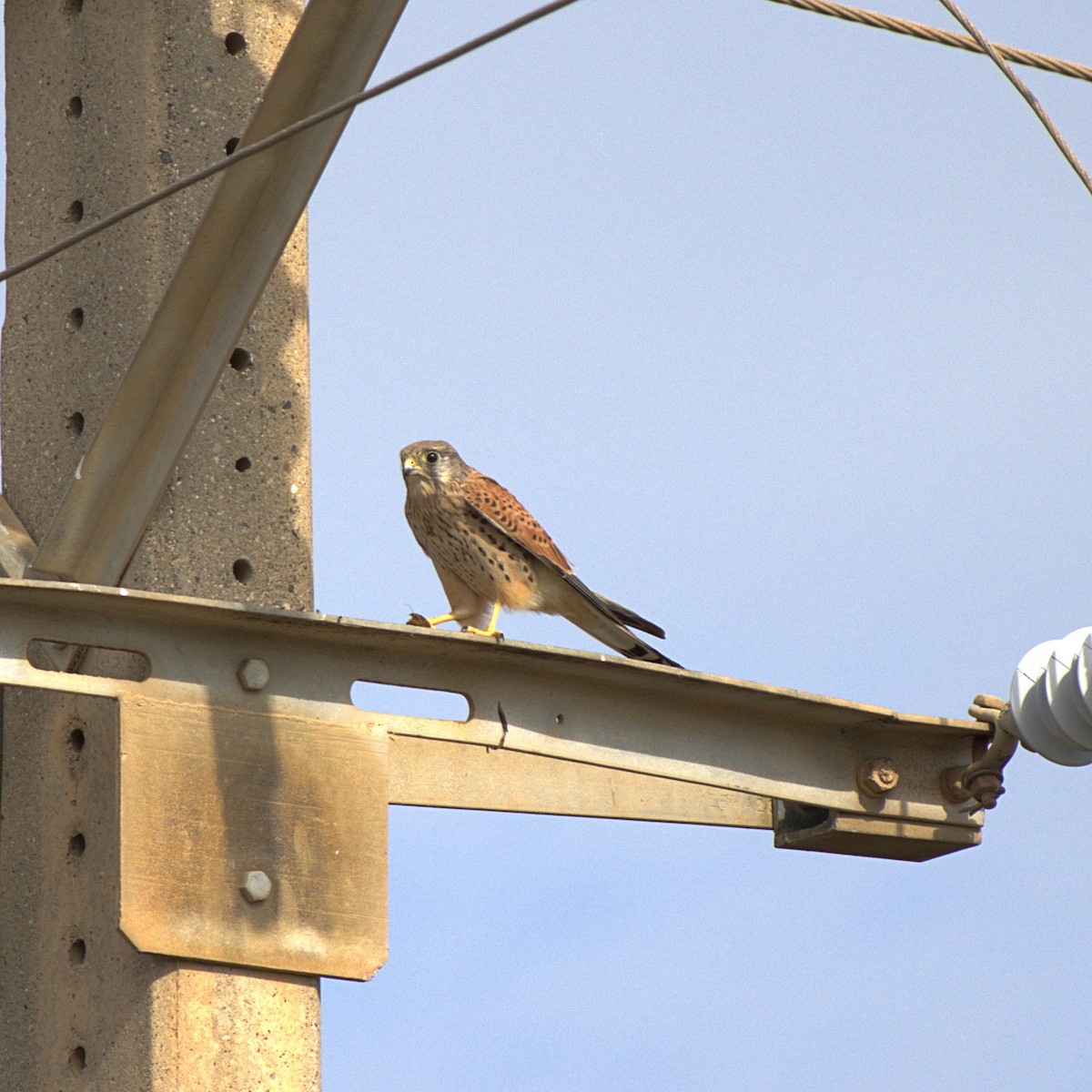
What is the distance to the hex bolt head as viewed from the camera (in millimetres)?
4457

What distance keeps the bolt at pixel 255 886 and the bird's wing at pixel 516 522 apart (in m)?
2.01

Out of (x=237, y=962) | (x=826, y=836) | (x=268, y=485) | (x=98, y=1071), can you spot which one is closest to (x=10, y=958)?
(x=98, y=1071)

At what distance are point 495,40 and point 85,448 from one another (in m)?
1.99

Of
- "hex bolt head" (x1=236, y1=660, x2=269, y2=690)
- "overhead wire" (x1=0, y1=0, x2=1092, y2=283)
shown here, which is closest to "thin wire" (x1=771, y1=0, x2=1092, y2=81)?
"overhead wire" (x1=0, y1=0, x2=1092, y2=283)

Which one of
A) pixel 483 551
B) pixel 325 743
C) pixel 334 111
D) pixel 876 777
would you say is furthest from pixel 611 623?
pixel 334 111

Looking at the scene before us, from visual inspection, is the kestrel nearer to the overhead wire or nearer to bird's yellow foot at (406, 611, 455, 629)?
bird's yellow foot at (406, 611, 455, 629)

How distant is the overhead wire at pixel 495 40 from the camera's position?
382 cm

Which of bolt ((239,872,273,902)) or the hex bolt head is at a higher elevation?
the hex bolt head

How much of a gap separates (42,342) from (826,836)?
2.44 meters

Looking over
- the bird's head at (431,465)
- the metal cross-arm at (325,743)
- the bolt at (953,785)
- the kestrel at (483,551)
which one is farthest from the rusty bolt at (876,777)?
the bird's head at (431,465)

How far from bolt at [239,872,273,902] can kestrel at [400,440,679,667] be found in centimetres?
197

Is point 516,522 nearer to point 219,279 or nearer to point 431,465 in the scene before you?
point 431,465

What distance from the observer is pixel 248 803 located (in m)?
4.52

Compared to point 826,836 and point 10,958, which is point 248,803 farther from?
point 826,836
